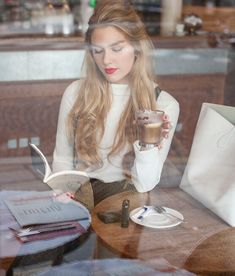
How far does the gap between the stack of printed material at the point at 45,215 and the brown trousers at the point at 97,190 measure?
0.07m

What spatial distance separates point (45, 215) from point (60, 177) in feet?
1.16

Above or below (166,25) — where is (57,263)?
below

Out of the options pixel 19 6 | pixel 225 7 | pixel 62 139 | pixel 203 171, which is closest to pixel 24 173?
pixel 62 139

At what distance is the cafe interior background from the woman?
0.14 metres

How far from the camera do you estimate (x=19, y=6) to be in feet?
11.2

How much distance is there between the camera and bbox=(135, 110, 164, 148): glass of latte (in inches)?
68.1

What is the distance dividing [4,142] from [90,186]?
2.11 ft

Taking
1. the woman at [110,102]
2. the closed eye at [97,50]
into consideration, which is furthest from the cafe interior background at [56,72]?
the closed eye at [97,50]

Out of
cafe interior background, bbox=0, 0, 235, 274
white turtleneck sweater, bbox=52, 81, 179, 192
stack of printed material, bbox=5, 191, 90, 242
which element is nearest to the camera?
stack of printed material, bbox=5, 191, 90, 242

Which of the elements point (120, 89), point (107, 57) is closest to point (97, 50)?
point (107, 57)

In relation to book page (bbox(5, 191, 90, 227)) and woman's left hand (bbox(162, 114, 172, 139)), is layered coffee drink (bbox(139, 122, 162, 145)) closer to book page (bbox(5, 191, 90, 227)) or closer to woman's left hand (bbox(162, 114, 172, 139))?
woman's left hand (bbox(162, 114, 172, 139))

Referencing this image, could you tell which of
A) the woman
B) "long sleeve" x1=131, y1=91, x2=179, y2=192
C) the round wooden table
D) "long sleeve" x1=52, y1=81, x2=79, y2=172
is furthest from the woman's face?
the round wooden table

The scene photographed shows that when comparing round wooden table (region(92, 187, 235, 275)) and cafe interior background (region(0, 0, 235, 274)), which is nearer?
round wooden table (region(92, 187, 235, 275))

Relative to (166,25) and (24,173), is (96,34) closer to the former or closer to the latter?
(24,173)
